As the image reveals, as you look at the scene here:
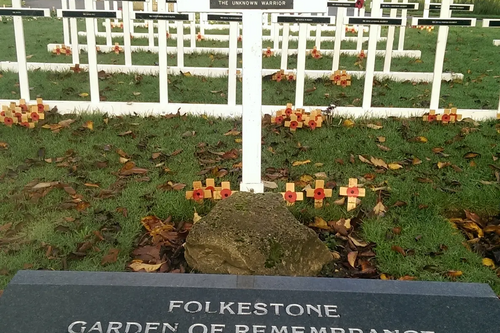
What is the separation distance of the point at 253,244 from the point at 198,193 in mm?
952

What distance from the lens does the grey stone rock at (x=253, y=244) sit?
114 inches

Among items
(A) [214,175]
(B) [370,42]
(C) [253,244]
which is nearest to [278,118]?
(B) [370,42]

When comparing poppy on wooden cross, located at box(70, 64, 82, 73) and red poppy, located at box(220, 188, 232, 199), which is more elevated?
poppy on wooden cross, located at box(70, 64, 82, 73)

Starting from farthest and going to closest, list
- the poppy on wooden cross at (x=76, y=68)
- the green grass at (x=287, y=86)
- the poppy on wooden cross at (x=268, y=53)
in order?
the poppy on wooden cross at (x=268, y=53), the poppy on wooden cross at (x=76, y=68), the green grass at (x=287, y=86)

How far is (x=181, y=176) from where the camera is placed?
4266 mm

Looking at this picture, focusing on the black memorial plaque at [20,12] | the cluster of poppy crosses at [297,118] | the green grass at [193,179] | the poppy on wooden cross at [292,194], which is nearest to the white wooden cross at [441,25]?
the green grass at [193,179]

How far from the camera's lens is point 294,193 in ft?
12.3

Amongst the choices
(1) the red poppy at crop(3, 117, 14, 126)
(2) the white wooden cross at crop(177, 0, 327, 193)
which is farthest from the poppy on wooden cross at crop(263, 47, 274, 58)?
(2) the white wooden cross at crop(177, 0, 327, 193)

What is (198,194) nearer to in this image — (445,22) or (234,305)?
(234,305)

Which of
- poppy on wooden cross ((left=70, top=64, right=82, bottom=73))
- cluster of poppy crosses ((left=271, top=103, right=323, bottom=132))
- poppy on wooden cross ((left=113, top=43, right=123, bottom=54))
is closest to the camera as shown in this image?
cluster of poppy crosses ((left=271, top=103, right=323, bottom=132))

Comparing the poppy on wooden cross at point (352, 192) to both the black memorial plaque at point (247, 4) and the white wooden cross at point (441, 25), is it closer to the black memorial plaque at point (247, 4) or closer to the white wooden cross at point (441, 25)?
the black memorial plaque at point (247, 4)

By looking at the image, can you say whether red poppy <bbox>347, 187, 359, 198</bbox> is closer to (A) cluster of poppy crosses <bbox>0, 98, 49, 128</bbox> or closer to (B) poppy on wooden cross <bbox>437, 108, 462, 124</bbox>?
(B) poppy on wooden cross <bbox>437, 108, 462, 124</bbox>

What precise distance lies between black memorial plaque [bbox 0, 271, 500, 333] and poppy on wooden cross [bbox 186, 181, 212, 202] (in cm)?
117

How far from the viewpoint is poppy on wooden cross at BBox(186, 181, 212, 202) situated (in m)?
3.76
